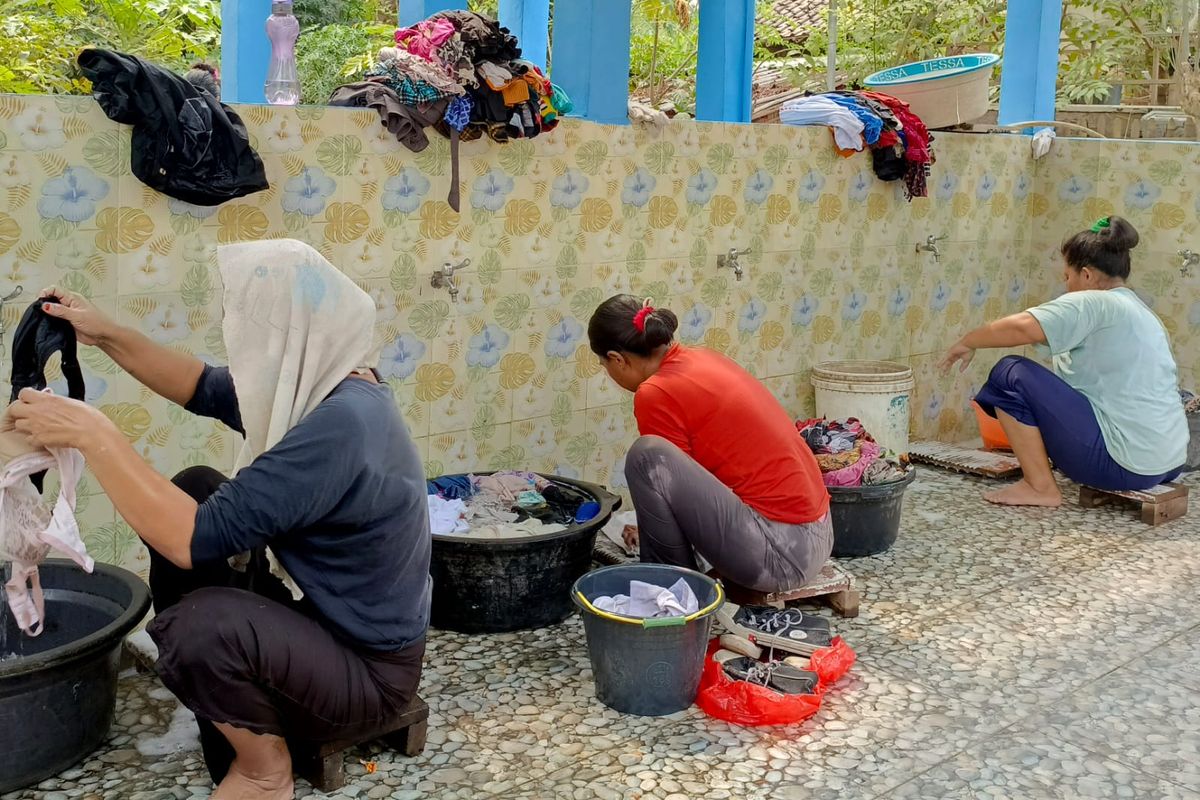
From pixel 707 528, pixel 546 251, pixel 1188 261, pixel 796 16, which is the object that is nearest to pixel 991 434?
pixel 1188 261

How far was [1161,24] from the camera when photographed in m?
10.4

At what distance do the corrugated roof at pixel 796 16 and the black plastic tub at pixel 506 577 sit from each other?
11.5 meters

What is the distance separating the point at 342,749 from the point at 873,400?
11.4ft

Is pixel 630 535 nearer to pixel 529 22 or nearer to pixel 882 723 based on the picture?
pixel 882 723

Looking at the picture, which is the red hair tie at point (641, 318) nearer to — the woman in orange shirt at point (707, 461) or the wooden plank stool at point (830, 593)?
the woman in orange shirt at point (707, 461)

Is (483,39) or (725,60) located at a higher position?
(725,60)

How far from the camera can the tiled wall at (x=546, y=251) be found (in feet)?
12.0

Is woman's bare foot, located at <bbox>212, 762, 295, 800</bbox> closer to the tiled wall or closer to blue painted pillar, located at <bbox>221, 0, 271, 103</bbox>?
the tiled wall

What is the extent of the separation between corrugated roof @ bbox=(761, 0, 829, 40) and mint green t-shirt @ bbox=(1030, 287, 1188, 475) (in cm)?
954

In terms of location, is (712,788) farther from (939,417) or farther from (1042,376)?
(939,417)

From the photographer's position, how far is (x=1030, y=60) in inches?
287

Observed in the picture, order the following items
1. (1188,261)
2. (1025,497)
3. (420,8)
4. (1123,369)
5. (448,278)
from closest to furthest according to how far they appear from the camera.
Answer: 1. (448,278)
2. (420,8)
3. (1123,369)
4. (1025,497)
5. (1188,261)

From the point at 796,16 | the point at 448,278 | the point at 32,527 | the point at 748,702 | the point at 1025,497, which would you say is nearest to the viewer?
the point at 32,527

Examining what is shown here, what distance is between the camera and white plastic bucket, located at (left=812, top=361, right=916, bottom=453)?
19.0ft
